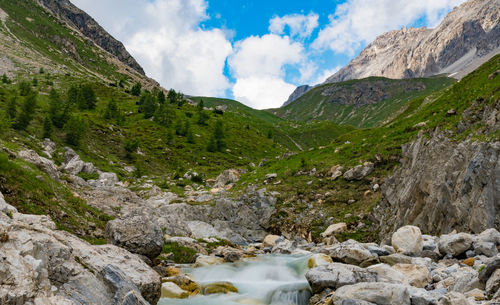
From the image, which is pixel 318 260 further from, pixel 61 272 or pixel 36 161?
pixel 36 161

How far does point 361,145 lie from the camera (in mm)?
45656

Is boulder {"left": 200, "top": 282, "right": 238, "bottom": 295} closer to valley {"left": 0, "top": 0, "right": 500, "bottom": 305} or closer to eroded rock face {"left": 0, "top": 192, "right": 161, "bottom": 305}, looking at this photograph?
valley {"left": 0, "top": 0, "right": 500, "bottom": 305}

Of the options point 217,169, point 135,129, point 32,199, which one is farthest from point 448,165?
point 135,129

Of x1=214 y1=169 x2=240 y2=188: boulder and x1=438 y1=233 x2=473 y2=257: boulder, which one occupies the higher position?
x1=438 y1=233 x2=473 y2=257: boulder

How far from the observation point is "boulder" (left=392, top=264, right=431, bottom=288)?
14094mm

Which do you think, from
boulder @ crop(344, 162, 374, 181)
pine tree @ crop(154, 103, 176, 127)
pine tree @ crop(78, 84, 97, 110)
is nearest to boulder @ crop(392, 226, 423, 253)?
boulder @ crop(344, 162, 374, 181)

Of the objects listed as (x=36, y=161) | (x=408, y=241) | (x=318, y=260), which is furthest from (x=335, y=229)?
(x=36, y=161)

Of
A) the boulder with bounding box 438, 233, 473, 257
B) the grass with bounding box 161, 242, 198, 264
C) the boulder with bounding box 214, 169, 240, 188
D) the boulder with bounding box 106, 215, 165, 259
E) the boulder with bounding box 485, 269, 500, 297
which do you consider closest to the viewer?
the boulder with bounding box 485, 269, 500, 297

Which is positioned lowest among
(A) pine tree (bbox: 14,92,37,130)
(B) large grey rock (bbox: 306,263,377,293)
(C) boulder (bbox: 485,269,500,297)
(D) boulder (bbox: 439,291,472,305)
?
(B) large grey rock (bbox: 306,263,377,293)

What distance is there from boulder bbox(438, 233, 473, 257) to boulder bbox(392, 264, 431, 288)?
3.03 metres

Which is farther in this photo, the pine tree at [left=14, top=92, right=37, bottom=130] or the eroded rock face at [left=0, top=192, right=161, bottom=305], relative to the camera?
the pine tree at [left=14, top=92, right=37, bottom=130]

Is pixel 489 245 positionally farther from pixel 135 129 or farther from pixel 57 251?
pixel 135 129

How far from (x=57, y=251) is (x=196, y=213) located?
29.3m

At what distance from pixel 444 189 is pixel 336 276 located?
466 inches
